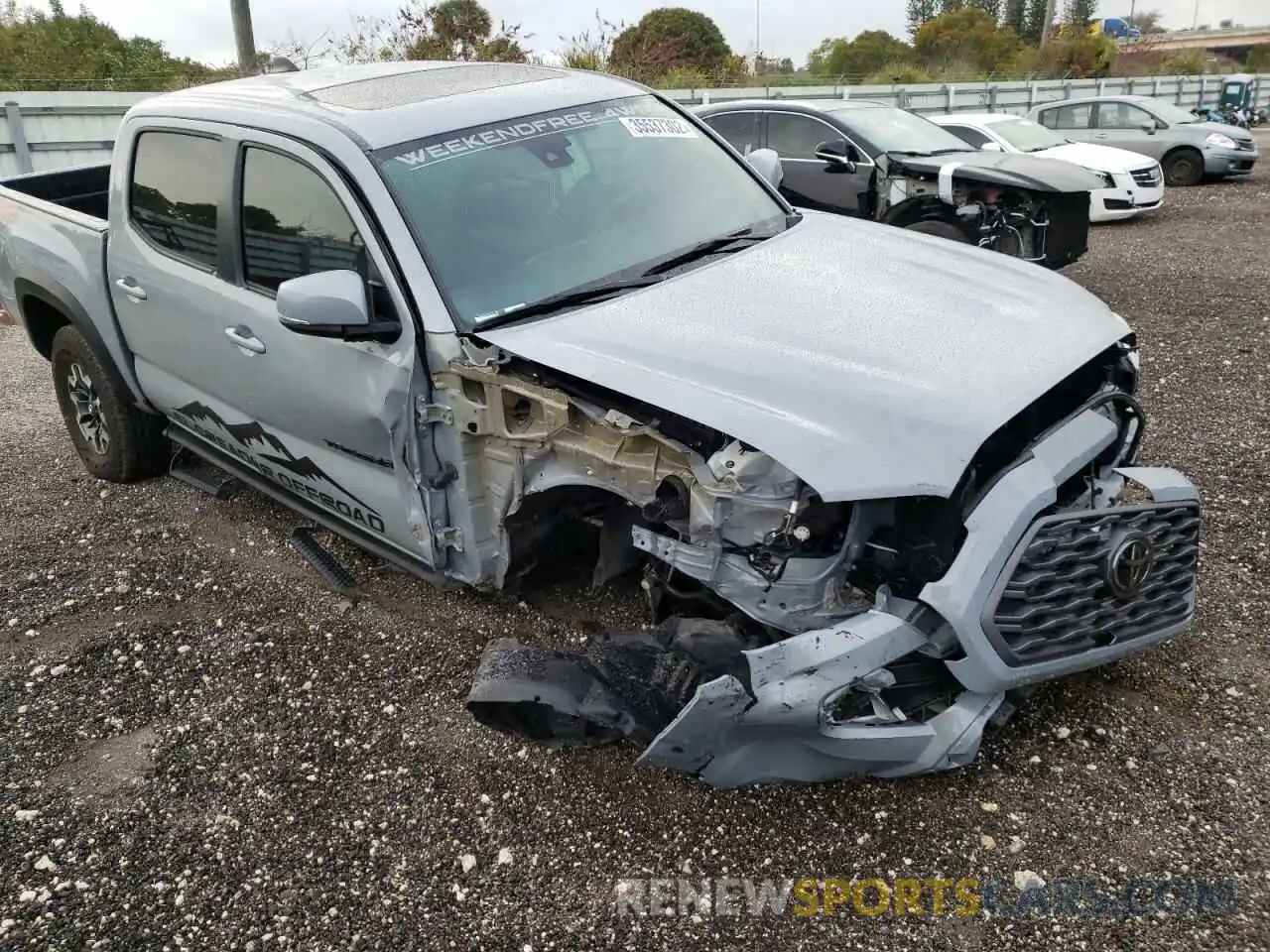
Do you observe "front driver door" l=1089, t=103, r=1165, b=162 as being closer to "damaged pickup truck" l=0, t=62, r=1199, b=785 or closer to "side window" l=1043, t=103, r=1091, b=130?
"side window" l=1043, t=103, r=1091, b=130

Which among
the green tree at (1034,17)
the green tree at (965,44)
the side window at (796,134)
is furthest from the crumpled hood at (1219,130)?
the green tree at (1034,17)

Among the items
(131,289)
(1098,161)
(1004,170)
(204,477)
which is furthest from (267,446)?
(1098,161)

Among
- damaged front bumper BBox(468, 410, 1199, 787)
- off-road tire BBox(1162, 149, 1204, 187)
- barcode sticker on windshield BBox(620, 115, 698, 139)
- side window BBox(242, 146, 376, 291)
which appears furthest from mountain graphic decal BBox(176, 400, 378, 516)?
off-road tire BBox(1162, 149, 1204, 187)

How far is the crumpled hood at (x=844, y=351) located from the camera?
7.64ft

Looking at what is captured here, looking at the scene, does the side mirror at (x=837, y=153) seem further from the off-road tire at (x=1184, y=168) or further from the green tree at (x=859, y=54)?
the green tree at (x=859, y=54)

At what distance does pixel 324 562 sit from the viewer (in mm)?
4227

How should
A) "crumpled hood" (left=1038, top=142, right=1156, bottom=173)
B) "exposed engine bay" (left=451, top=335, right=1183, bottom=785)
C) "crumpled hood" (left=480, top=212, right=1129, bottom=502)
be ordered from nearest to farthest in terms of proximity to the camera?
"crumpled hood" (left=480, top=212, right=1129, bottom=502) → "exposed engine bay" (left=451, top=335, right=1183, bottom=785) → "crumpled hood" (left=1038, top=142, right=1156, bottom=173)

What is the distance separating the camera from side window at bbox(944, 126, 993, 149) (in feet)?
39.0

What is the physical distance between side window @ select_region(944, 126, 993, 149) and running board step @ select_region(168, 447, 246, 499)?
391 inches

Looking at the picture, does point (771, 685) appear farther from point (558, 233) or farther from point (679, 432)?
point (558, 233)

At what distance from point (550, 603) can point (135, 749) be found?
4.74 ft

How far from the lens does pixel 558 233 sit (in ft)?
10.8

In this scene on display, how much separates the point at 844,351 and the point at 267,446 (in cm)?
236

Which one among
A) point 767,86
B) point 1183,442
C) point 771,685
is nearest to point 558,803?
point 771,685
